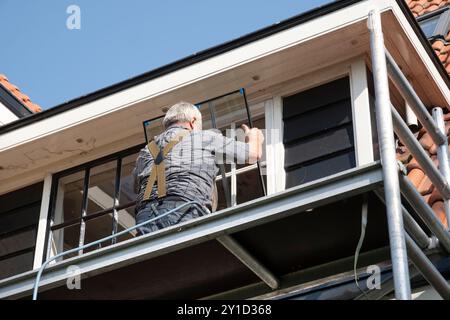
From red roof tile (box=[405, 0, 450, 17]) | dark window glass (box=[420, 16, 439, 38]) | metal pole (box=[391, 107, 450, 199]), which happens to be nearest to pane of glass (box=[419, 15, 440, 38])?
dark window glass (box=[420, 16, 439, 38])

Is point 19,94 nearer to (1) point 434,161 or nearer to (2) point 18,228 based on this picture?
(2) point 18,228

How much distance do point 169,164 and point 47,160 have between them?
1923 millimetres

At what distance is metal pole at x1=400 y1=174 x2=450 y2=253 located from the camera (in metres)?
5.54

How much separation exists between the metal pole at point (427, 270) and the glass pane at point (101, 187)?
3.18 m

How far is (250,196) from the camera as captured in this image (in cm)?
724

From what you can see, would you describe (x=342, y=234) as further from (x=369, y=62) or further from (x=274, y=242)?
(x=369, y=62)

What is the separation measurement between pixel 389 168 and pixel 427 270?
0.55 m

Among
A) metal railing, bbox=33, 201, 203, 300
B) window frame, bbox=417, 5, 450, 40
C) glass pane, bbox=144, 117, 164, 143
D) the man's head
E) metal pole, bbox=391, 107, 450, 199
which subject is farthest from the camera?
window frame, bbox=417, 5, 450, 40

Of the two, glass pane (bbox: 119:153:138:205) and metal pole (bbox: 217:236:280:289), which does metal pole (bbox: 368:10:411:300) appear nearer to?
metal pole (bbox: 217:236:280:289)

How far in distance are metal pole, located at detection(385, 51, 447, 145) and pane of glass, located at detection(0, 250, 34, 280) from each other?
10.1 ft

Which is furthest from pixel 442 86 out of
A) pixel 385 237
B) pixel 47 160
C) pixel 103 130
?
pixel 47 160

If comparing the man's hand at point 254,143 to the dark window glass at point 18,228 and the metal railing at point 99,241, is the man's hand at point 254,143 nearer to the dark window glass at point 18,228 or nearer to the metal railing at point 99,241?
the metal railing at point 99,241

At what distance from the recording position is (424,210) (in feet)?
18.5
